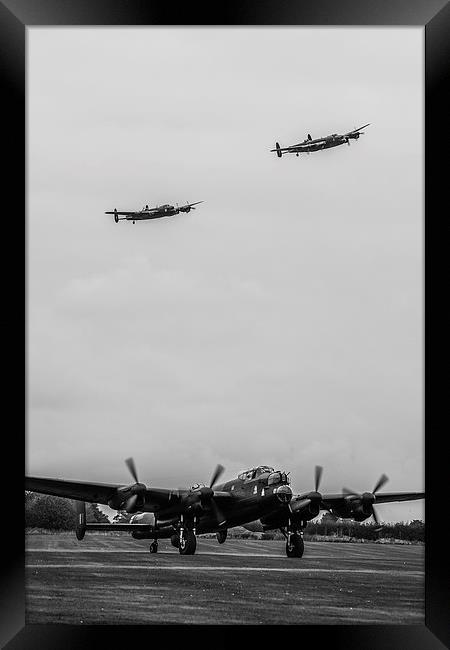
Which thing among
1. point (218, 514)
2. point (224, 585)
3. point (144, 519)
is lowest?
point (144, 519)

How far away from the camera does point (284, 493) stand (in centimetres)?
1205

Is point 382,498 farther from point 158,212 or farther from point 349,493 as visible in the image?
point 158,212

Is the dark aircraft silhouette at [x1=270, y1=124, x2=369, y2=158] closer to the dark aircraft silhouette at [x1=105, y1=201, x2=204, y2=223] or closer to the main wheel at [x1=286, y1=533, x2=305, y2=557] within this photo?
the dark aircraft silhouette at [x1=105, y1=201, x2=204, y2=223]

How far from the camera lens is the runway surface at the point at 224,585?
25.5 feet

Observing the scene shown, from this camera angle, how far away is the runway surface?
305 inches

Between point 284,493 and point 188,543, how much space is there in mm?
1805

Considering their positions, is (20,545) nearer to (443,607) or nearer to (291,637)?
(291,637)

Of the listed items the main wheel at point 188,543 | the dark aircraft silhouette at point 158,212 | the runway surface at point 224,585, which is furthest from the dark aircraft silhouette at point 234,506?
the dark aircraft silhouette at point 158,212

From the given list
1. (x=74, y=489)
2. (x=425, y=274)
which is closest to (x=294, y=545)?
(x=74, y=489)

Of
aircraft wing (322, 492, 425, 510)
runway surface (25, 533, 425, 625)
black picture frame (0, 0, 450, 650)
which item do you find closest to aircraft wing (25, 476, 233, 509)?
runway surface (25, 533, 425, 625)

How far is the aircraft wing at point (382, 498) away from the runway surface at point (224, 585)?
2.07 feet

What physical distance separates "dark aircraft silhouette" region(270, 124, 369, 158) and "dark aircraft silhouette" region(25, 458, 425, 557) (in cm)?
460

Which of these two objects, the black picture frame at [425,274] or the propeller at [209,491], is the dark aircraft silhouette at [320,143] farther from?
the propeller at [209,491]

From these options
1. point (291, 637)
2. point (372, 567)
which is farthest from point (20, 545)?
point (372, 567)
